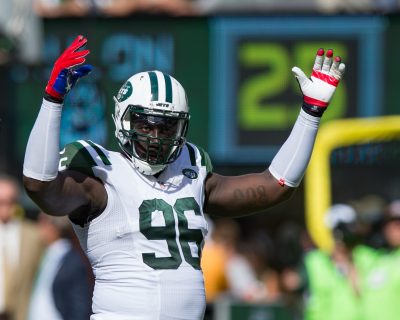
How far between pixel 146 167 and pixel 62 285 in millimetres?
2936

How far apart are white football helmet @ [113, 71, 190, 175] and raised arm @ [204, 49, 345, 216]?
267mm

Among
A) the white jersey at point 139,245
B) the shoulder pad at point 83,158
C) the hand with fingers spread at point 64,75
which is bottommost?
the white jersey at point 139,245

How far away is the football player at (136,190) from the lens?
13.8 ft

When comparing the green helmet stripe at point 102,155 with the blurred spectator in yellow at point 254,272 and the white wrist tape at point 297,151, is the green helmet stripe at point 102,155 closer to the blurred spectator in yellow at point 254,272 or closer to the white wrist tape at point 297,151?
the white wrist tape at point 297,151

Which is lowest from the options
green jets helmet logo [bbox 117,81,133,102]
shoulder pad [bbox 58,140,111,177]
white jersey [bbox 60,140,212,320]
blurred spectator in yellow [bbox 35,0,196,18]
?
white jersey [bbox 60,140,212,320]

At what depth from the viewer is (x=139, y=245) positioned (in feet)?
14.2

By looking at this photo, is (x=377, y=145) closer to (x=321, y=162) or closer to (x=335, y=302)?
(x=321, y=162)

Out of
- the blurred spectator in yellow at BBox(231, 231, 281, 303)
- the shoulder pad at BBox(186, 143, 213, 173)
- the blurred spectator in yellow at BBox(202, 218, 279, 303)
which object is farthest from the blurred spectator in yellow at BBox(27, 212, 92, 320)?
the shoulder pad at BBox(186, 143, 213, 173)

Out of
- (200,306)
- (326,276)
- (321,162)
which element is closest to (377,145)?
(321,162)

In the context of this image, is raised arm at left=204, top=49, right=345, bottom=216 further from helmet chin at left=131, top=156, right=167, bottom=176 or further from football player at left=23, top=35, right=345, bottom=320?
helmet chin at left=131, top=156, right=167, bottom=176

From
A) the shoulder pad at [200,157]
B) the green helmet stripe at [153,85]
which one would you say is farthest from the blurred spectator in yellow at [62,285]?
the green helmet stripe at [153,85]

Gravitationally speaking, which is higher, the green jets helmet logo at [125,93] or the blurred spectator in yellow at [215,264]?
the green jets helmet logo at [125,93]

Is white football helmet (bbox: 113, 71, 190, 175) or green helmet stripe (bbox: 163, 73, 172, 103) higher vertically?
green helmet stripe (bbox: 163, 73, 172, 103)

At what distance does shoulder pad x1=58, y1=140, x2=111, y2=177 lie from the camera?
171 inches
